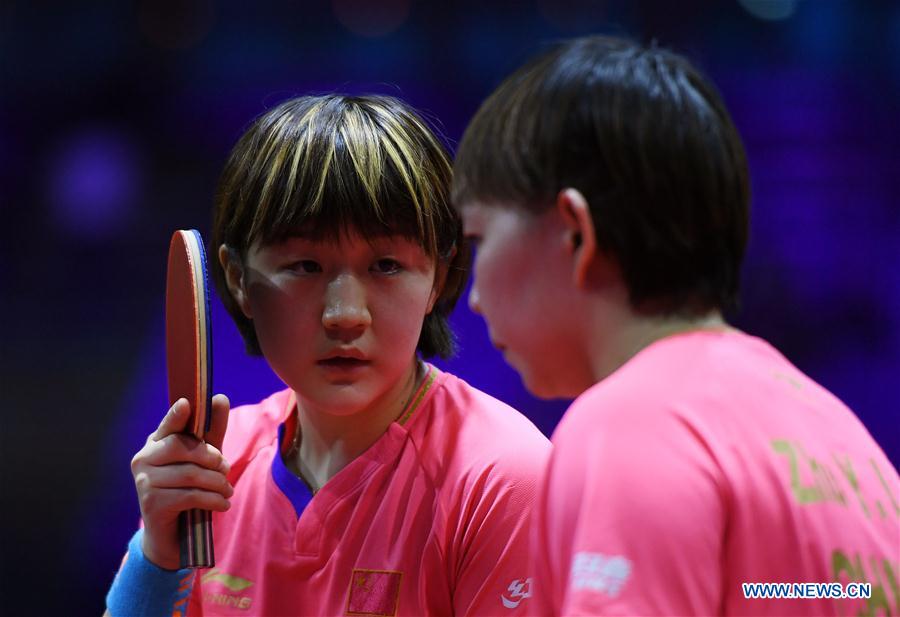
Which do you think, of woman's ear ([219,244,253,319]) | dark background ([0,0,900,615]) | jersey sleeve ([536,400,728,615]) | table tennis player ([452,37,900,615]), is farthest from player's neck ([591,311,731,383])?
dark background ([0,0,900,615])

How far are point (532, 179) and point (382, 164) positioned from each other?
501mm

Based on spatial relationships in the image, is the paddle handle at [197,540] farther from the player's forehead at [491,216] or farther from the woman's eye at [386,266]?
the player's forehead at [491,216]

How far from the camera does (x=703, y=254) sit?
85 cm

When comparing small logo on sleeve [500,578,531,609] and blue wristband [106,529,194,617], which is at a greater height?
small logo on sleeve [500,578,531,609]

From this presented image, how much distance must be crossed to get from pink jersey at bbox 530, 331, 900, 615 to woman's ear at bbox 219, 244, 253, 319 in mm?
685

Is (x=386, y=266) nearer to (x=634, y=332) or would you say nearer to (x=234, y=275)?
(x=234, y=275)

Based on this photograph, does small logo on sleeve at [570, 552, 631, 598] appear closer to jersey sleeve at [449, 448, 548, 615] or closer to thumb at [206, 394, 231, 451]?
jersey sleeve at [449, 448, 548, 615]

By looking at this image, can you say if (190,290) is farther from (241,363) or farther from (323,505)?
(241,363)

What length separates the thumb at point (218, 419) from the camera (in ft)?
3.97

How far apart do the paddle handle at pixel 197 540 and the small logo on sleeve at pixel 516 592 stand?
0.32 m

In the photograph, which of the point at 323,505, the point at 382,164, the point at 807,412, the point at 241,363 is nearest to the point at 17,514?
the point at 241,363

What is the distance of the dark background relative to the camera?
2381 mm

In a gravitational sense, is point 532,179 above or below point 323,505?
above

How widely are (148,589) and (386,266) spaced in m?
0.47
